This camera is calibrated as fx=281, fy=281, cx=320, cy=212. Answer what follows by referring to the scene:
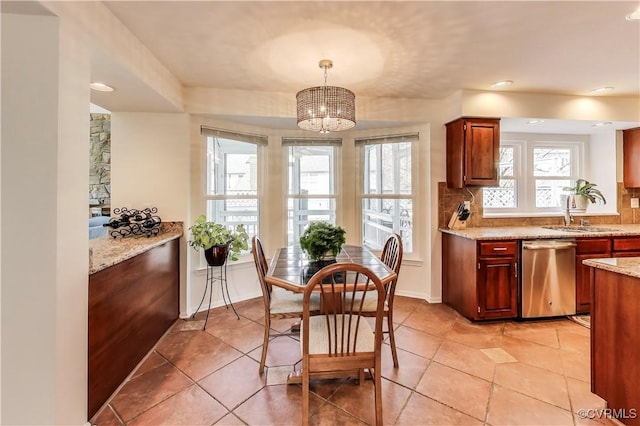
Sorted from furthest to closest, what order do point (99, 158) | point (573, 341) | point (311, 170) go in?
1. point (99, 158)
2. point (311, 170)
3. point (573, 341)

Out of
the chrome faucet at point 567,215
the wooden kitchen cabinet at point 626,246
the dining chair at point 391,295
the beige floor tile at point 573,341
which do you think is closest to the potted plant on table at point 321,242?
the dining chair at point 391,295

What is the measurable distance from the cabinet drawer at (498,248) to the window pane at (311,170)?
74.9 inches

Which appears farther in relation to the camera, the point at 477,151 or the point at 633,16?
the point at 477,151

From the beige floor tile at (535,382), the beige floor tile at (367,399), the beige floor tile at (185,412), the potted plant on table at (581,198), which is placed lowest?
the beige floor tile at (185,412)

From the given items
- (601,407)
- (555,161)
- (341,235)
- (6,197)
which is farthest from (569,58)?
(6,197)

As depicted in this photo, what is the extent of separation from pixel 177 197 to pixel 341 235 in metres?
1.85

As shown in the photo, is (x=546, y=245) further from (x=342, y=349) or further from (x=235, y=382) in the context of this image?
(x=235, y=382)

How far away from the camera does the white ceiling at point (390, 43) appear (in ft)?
5.78

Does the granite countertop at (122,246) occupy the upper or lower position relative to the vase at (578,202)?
lower

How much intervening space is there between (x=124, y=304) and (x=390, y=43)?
268cm

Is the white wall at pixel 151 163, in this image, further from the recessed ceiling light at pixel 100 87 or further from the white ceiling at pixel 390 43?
the recessed ceiling light at pixel 100 87

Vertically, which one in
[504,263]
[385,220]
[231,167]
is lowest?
[504,263]

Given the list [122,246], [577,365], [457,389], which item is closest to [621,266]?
[577,365]

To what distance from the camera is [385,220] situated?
3.76 meters
